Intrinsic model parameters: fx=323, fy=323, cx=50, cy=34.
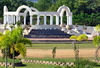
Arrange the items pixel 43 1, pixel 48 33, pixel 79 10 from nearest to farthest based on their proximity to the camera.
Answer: pixel 48 33, pixel 79 10, pixel 43 1

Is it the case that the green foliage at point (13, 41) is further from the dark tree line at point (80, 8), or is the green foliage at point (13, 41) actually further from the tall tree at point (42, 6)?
the tall tree at point (42, 6)

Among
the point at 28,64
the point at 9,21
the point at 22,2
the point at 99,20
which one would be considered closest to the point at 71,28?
the point at 9,21

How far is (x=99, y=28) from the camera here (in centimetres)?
2758

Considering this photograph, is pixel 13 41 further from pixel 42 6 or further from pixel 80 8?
pixel 42 6

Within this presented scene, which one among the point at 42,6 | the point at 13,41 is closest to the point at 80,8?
the point at 42,6

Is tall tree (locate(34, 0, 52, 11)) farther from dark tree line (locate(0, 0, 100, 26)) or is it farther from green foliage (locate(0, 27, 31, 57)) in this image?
green foliage (locate(0, 27, 31, 57))

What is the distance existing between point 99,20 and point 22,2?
876 inches

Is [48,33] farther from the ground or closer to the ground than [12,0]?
closer to the ground

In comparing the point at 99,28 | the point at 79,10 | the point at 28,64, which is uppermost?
the point at 79,10

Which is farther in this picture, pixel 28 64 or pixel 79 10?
pixel 79 10

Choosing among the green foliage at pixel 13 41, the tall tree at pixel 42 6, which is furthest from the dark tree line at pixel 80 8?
the green foliage at pixel 13 41

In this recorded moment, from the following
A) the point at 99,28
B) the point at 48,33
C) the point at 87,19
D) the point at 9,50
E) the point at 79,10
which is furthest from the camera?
the point at 79,10

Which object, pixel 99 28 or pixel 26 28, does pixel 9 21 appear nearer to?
pixel 26 28

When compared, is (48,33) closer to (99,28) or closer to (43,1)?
(99,28)
